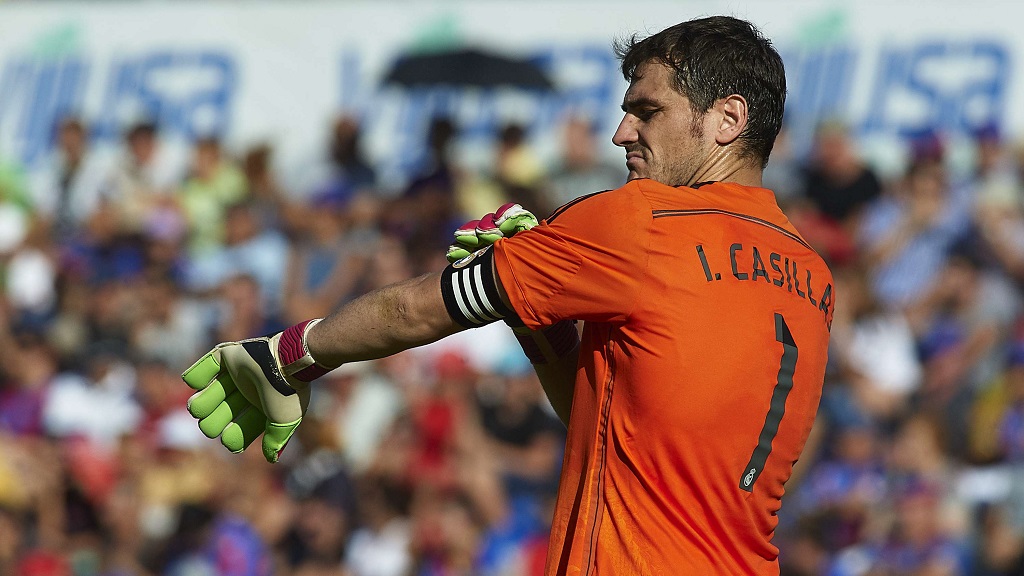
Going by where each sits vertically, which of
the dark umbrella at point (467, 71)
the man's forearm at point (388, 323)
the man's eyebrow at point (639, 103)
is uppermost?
the man's eyebrow at point (639, 103)

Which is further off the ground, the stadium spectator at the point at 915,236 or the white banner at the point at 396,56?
the white banner at the point at 396,56

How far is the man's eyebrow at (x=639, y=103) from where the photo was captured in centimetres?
330

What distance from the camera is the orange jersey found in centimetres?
305

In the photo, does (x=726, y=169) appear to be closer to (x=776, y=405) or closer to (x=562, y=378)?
(x=776, y=405)

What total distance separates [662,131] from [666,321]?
51cm

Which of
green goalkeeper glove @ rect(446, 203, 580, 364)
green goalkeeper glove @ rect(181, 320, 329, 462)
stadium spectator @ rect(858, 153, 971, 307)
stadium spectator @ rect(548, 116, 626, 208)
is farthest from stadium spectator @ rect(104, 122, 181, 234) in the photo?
green goalkeeper glove @ rect(446, 203, 580, 364)

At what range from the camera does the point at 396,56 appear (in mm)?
12242

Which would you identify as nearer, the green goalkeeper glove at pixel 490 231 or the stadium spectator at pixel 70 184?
the green goalkeeper glove at pixel 490 231

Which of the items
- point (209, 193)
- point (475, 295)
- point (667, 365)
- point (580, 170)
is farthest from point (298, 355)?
point (209, 193)

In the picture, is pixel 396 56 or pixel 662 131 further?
pixel 396 56

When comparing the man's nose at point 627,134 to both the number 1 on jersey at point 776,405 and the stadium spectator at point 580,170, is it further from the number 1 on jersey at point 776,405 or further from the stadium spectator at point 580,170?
the stadium spectator at point 580,170

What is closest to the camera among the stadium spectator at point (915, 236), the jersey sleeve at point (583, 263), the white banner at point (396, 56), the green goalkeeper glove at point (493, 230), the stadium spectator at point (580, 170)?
the jersey sleeve at point (583, 263)

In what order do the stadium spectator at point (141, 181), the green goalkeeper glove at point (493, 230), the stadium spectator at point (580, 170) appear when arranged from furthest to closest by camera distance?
the stadium spectator at point (141, 181) → the stadium spectator at point (580, 170) → the green goalkeeper glove at point (493, 230)

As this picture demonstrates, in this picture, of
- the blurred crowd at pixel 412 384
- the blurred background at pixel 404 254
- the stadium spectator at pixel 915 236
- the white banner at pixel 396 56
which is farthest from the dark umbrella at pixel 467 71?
the stadium spectator at pixel 915 236
